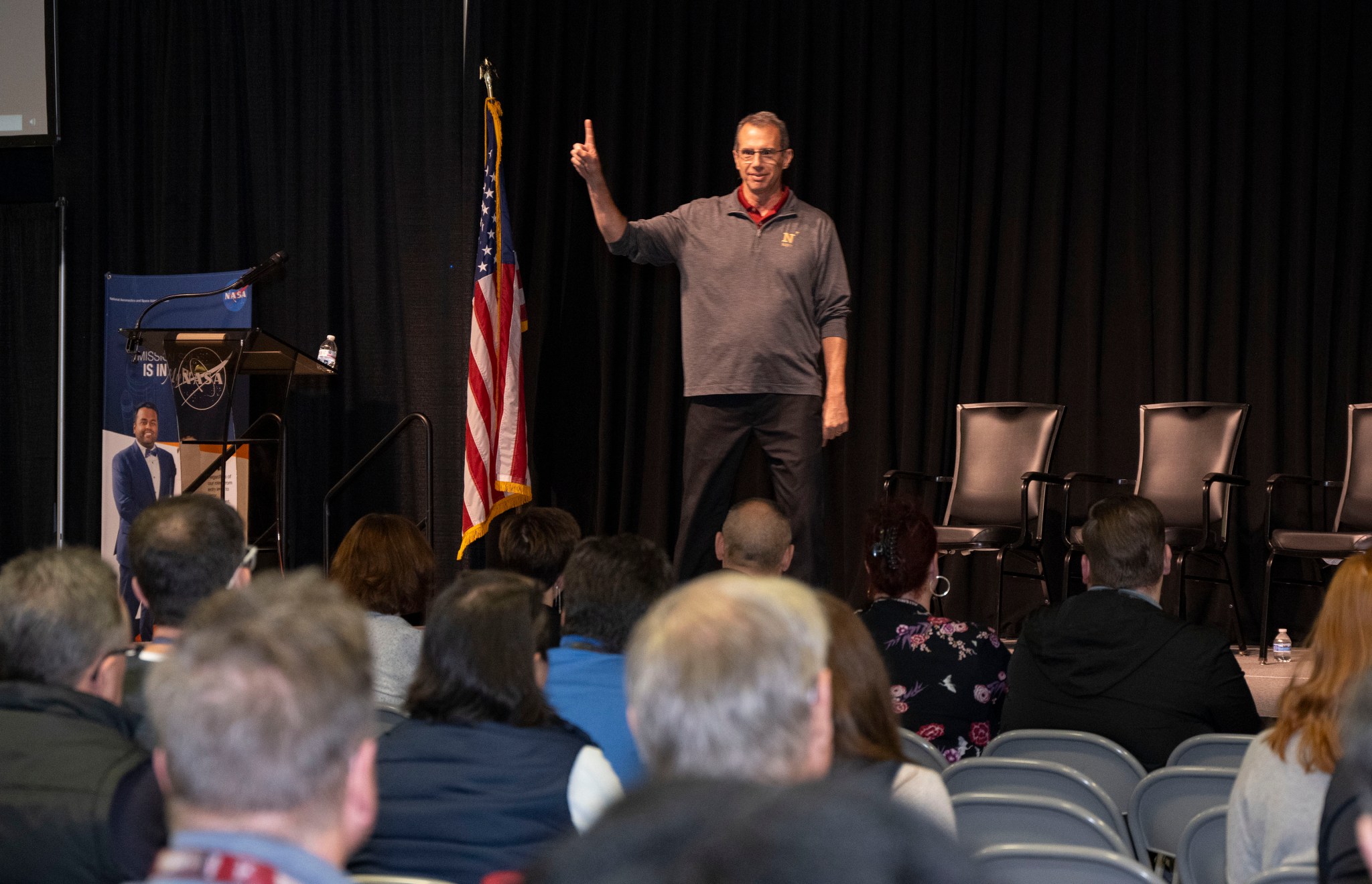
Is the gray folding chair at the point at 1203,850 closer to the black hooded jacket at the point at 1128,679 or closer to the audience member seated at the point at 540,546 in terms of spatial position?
the black hooded jacket at the point at 1128,679

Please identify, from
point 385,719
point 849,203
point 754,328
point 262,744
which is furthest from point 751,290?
point 262,744

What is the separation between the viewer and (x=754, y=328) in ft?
15.2

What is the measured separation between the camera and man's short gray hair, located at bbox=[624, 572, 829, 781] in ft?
3.43

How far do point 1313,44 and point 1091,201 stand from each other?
1118mm

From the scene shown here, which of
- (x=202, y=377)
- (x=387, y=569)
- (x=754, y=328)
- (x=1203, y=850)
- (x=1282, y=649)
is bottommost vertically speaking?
(x=1282, y=649)

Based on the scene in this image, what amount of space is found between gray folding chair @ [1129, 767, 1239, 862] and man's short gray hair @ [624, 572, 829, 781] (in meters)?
1.43

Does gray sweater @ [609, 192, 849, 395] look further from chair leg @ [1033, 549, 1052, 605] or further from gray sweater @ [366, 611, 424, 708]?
gray sweater @ [366, 611, 424, 708]

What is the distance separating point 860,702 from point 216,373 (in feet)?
13.8

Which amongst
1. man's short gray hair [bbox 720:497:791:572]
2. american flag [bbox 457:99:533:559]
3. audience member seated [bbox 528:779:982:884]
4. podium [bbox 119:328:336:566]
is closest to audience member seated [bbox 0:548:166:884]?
audience member seated [bbox 528:779:982:884]

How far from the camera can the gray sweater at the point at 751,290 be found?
4625mm

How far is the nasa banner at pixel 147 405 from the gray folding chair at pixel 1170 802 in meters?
4.22

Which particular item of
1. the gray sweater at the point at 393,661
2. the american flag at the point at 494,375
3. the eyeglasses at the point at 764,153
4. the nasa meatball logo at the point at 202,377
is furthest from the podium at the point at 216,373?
the gray sweater at the point at 393,661

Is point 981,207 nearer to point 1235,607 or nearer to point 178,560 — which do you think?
point 1235,607

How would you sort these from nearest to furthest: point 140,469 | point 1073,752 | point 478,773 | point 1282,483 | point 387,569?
point 478,773 → point 1073,752 → point 387,569 → point 1282,483 → point 140,469
